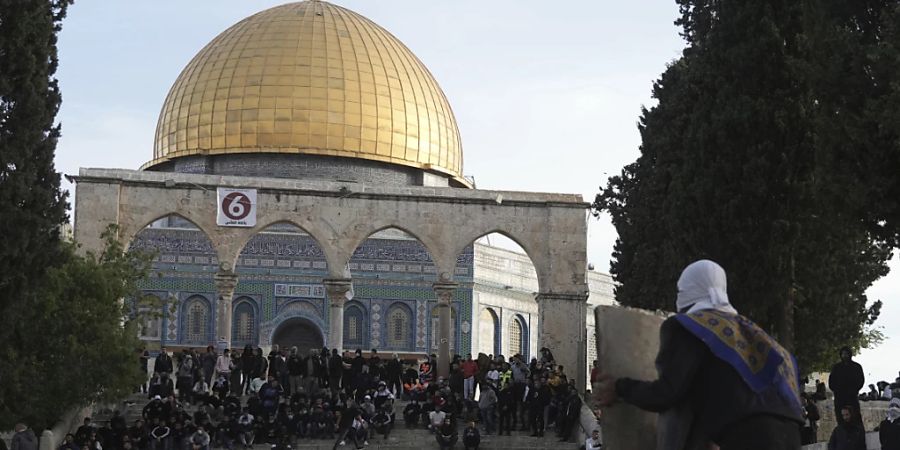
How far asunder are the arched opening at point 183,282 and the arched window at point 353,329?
2.92m

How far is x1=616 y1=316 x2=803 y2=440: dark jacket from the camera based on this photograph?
3439mm

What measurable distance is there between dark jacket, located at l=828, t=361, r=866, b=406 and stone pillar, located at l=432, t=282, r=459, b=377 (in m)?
11.4

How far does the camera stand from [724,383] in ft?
11.4

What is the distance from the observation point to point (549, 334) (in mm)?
22047

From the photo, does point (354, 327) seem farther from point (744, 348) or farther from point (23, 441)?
point (744, 348)

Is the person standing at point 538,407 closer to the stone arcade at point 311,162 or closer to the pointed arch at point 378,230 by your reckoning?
the pointed arch at point 378,230

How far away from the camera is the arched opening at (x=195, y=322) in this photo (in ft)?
101

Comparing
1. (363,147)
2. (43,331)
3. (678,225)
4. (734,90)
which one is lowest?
(43,331)

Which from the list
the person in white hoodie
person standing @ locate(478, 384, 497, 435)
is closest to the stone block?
person standing @ locate(478, 384, 497, 435)

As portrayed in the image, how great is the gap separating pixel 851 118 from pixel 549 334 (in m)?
10.7

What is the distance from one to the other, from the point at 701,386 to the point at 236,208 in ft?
63.0

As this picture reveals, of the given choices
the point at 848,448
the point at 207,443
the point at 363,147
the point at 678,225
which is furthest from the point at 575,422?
the point at 363,147

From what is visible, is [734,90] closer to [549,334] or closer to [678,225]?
[678,225]

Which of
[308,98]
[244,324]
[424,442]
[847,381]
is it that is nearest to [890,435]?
[847,381]
